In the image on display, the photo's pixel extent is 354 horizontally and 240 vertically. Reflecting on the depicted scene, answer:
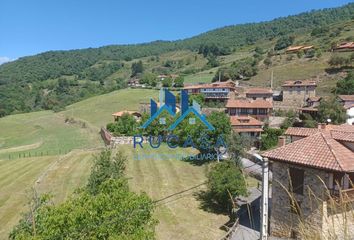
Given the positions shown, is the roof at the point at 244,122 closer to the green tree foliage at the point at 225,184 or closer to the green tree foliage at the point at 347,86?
the green tree foliage at the point at 225,184

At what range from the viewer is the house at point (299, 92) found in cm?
6650

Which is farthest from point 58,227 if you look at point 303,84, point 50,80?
point 50,80

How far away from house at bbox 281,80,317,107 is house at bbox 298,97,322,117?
4322 millimetres

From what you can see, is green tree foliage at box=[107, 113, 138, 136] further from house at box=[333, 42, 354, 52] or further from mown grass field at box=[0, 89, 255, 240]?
house at box=[333, 42, 354, 52]

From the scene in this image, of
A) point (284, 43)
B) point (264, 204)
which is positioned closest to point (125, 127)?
point (264, 204)

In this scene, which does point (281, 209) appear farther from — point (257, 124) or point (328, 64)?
point (328, 64)

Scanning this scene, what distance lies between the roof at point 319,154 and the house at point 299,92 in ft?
160

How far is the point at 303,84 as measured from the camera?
6644 cm

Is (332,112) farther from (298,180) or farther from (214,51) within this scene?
(214,51)

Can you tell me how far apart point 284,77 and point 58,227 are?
8174 centimetres

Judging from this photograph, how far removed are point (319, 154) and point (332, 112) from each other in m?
30.1

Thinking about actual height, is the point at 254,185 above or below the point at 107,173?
below

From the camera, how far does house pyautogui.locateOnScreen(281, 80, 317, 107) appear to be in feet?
218

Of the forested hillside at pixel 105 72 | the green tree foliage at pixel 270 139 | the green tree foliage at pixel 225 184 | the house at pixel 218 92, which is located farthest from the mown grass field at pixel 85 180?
the forested hillside at pixel 105 72
